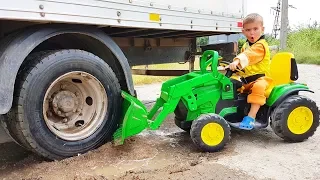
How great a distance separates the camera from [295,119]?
11.8ft

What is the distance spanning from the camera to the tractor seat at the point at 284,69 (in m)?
3.80

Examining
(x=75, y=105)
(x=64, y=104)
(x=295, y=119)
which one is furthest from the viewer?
(x=295, y=119)

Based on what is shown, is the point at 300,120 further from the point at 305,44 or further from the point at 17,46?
the point at 305,44

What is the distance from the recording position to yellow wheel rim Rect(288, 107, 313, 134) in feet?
11.8

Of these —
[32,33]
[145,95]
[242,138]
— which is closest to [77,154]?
[32,33]

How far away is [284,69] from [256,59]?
451 millimetres

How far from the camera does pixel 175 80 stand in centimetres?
379

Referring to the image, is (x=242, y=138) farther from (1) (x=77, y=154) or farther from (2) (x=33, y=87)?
(2) (x=33, y=87)

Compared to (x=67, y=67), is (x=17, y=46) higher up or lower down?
higher up

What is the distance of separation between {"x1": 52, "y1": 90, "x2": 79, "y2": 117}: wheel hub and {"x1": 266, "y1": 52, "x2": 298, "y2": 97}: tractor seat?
6.78 feet

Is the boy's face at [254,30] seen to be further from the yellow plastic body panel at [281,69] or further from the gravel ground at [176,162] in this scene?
the gravel ground at [176,162]

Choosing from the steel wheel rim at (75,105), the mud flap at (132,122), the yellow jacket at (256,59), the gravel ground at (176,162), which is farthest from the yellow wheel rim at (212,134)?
the steel wheel rim at (75,105)

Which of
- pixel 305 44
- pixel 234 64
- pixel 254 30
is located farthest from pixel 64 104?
pixel 305 44

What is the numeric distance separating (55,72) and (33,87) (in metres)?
0.23
